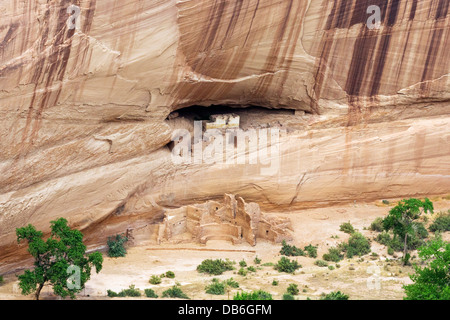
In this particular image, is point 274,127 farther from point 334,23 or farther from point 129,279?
point 129,279

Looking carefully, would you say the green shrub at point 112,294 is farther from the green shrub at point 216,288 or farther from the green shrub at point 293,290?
the green shrub at point 293,290

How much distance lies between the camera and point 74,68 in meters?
19.7

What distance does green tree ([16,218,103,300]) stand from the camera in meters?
18.8

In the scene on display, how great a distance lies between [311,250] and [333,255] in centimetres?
70

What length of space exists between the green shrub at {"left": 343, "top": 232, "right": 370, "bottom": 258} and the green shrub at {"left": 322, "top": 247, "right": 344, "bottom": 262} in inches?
9.3

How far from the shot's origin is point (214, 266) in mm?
21453

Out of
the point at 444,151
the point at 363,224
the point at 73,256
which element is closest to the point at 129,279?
the point at 73,256

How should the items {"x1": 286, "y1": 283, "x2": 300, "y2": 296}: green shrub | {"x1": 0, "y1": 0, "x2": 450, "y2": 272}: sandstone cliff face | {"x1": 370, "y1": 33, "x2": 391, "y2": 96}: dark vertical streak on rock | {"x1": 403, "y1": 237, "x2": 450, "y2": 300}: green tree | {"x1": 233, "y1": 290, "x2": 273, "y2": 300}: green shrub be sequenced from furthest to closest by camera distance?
1. {"x1": 370, "y1": 33, "x2": 391, "y2": 96}: dark vertical streak on rock
2. {"x1": 0, "y1": 0, "x2": 450, "y2": 272}: sandstone cliff face
3. {"x1": 286, "y1": 283, "x2": 300, "y2": 296}: green shrub
4. {"x1": 403, "y1": 237, "x2": 450, "y2": 300}: green tree
5. {"x1": 233, "y1": 290, "x2": 273, "y2": 300}: green shrub

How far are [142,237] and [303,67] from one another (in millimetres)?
6974

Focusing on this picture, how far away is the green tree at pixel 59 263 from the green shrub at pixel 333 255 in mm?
6755

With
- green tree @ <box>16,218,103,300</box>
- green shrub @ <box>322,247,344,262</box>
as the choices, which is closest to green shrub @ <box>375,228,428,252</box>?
green shrub @ <box>322,247,344,262</box>

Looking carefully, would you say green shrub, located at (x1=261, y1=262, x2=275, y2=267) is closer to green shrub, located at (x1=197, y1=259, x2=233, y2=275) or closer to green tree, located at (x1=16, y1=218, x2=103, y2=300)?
green shrub, located at (x1=197, y1=259, x2=233, y2=275)

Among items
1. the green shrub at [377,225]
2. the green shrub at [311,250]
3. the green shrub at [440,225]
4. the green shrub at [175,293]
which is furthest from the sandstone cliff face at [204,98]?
the green shrub at [175,293]

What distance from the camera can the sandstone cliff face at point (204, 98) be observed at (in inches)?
769
